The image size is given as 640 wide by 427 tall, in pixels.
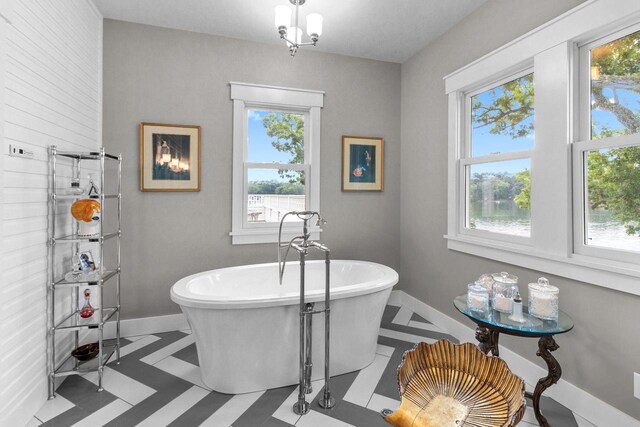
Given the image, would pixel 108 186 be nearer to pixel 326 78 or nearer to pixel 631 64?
pixel 326 78

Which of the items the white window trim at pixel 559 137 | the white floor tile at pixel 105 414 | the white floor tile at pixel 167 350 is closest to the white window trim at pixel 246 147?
the white floor tile at pixel 167 350

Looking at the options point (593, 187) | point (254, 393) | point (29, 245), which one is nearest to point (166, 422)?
point (254, 393)

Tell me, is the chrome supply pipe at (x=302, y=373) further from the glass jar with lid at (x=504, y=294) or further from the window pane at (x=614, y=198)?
the window pane at (x=614, y=198)

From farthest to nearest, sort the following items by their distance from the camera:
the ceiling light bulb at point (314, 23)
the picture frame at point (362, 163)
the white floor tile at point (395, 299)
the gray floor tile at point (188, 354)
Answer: the white floor tile at point (395, 299), the picture frame at point (362, 163), the gray floor tile at point (188, 354), the ceiling light bulb at point (314, 23)

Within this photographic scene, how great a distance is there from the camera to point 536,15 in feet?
6.76

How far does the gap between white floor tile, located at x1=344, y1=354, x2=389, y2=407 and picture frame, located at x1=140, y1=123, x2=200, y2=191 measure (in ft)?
6.79

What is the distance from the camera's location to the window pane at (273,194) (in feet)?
10.4

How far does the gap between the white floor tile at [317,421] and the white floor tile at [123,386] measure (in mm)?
982

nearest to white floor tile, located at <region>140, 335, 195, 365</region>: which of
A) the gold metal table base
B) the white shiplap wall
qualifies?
the white shiplap wall

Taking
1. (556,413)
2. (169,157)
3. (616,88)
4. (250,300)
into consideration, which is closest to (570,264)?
(556,413)

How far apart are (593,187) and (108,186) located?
137 inches

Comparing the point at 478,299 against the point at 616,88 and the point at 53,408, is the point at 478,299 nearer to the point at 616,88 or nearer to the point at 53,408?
the point at 616,88

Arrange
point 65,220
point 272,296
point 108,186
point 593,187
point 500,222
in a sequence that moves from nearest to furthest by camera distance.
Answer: point 593,187 → point 272,296 → point 65,220 → point 500,222 → point 108,186

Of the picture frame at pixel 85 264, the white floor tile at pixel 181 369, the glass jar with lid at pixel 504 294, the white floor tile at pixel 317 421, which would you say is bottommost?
the white floor tile at pixel 317 421
